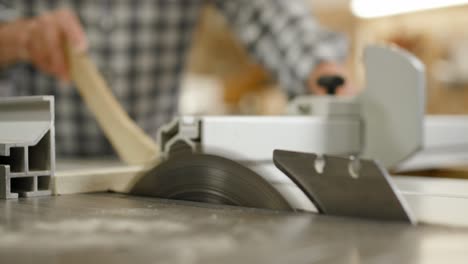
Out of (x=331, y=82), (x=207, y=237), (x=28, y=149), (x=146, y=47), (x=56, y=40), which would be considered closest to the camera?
(x=207, y=237)

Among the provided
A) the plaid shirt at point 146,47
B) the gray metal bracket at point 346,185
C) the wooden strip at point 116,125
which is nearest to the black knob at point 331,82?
the wooden strip at point 116,125

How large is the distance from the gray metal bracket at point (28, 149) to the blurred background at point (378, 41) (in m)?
2.15

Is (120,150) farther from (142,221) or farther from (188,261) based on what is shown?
(188,261)

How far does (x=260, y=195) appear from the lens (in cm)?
70

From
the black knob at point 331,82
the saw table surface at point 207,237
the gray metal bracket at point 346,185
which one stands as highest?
the black knob at point 331,82

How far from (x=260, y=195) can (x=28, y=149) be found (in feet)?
1.09

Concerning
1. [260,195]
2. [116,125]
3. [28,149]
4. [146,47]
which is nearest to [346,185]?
[260,195]

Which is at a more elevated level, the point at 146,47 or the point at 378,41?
the point at 378,41

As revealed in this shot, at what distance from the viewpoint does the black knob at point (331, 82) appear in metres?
1.09

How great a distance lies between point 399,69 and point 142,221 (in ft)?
1.84

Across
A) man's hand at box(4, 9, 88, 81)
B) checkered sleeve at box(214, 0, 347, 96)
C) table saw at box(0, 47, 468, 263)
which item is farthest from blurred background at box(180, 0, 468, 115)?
table saw at box(0, 47, 468, 263)

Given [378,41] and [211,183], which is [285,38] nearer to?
[211,183]

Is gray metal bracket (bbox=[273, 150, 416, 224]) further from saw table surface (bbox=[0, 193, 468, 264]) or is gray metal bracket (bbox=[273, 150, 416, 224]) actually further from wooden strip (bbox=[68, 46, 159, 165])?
wooden strip (bbox=[68, 46, 159, 165])

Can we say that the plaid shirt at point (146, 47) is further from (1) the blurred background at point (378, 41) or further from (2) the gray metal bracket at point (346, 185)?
(2) the gray metal bracket at point (346, 185)
